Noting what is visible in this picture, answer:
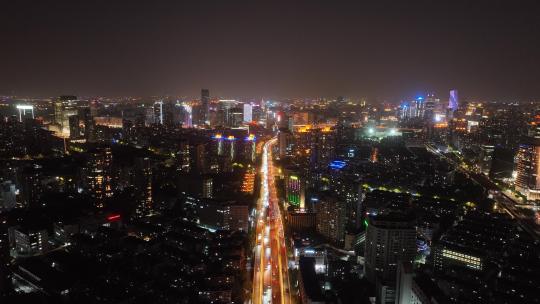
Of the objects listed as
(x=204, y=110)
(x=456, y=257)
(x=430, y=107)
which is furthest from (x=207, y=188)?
(x=430, y=107)

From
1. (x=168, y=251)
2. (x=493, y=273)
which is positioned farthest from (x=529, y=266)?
(x=168, y=251)

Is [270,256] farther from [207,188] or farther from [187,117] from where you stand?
[187,117]

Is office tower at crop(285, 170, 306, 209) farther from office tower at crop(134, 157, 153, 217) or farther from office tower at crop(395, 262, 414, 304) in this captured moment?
office tower at crop(395, 262, 414, 304)

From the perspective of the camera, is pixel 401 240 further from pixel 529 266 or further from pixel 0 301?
pixel 0 301


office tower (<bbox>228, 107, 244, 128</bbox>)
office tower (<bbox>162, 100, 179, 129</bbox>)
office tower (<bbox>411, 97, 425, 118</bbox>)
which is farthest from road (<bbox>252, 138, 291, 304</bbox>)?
office tower (<bbox>411, 97, 425, 118</bbox>)

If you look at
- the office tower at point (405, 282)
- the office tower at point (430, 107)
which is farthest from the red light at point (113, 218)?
the office tower at point (430, 107)
